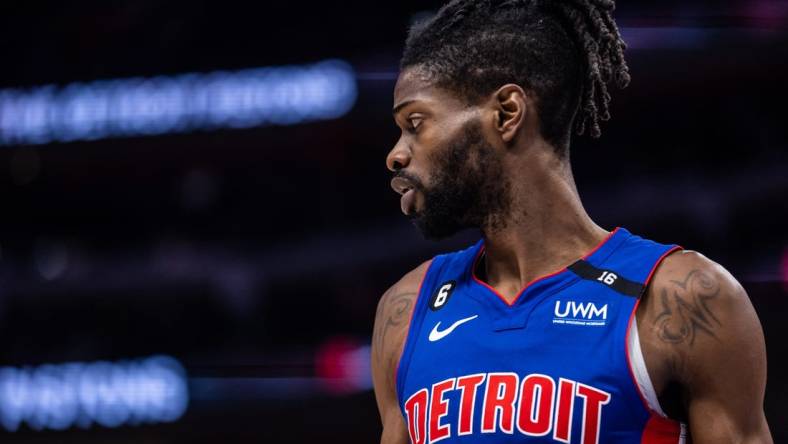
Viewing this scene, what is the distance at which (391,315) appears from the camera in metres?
2.09

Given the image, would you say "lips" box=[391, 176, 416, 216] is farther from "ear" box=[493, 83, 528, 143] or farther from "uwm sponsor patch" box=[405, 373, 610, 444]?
"uwm sponsor patch" box=[405, 373, 610, 444]

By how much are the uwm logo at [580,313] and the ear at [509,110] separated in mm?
348

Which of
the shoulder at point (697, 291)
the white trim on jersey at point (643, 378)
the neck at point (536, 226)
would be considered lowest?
the white trim on jersey at point (643, 378)

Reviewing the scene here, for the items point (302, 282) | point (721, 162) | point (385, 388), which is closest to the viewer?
point (385, 388)

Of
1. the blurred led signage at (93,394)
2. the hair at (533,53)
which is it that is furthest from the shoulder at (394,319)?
the blurred led signage at (93,394)

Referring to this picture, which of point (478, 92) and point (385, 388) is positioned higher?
point (478, 92)

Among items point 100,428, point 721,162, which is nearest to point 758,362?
point 721,162

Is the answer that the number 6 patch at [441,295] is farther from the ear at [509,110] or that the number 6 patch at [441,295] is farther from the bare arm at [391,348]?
the ear at [509,110]

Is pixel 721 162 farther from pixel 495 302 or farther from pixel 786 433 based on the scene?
pixel 495 302

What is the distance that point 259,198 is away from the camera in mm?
6492

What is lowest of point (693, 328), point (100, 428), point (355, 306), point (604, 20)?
point (100, 428)

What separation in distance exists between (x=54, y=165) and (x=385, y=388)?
17.3 feet

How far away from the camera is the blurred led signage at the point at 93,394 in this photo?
5734mm

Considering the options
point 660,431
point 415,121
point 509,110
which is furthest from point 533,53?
point 660,431
